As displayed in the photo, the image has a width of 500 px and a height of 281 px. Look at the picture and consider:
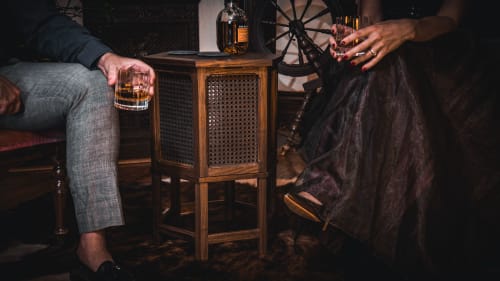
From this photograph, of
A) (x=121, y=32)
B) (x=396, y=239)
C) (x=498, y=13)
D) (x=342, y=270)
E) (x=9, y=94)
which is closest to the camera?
(x=9, y=94)

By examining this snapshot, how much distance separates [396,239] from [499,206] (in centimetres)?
36

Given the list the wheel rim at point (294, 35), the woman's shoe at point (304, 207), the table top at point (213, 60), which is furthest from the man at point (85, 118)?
the wheel rim at point (294, 35)

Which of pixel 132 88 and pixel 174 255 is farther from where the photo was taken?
pixel 174 255

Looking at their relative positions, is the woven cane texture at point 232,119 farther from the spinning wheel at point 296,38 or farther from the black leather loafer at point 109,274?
the spinning wheel at point 296,38

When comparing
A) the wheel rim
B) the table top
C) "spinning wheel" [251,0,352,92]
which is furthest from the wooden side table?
"spinning wheel" [251,0,352,92]

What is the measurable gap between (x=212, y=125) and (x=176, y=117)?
0.43ft

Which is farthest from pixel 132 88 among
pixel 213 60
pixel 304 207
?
pixel 304 207

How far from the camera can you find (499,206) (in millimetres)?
1849

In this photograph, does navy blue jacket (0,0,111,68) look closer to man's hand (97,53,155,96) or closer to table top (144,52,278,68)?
man's hand (97,53,155,96)

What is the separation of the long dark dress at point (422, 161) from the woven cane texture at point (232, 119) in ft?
0.94

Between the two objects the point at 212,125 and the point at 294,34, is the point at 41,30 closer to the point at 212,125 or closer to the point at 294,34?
the point at 212,125

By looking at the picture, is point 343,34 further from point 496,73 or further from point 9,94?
point 9,94

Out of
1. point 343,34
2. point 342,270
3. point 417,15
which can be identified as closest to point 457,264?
point 342,270

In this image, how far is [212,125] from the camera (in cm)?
200
